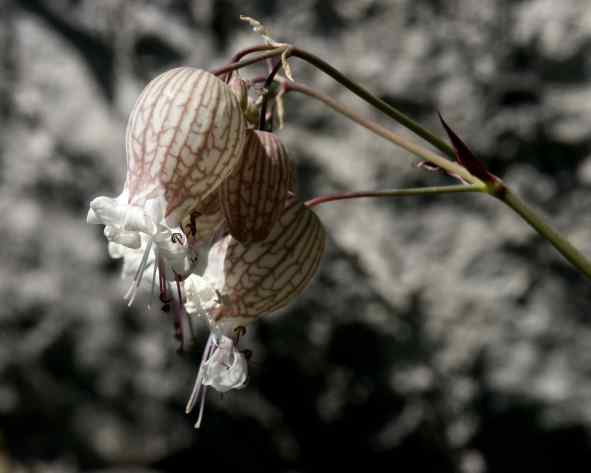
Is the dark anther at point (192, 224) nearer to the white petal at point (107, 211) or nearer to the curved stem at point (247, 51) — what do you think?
the white petal at point (107, 211)

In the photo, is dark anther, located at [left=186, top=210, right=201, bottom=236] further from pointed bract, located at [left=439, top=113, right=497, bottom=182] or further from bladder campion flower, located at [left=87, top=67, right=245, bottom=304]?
pointed bract, located at [left=439, top=113, right=497, bottom=182]

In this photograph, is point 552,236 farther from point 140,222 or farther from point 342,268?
point 342,268

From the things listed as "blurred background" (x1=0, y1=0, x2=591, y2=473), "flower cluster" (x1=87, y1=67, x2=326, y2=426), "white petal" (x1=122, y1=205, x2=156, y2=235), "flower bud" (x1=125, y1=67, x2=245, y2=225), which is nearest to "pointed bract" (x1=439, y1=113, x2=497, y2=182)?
"flower cluster" (x1=87, y1=67, x2=326, y2=426)

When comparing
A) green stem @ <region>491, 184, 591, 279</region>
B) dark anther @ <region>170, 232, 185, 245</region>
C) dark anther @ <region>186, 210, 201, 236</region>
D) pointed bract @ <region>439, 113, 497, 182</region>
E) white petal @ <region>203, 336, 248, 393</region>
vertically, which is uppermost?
pointed bract @ <region>439, 113, 497, 182</region>

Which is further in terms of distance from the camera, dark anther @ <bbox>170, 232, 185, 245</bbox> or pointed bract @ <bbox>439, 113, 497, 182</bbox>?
pointed bract @ <bbox>439, 113, 497, 182</bbox>

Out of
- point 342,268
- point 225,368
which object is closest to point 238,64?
point 225,368

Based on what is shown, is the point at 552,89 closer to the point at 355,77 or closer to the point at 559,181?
the point at 559,181

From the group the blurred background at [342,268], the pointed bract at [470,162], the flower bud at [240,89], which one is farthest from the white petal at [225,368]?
the blurred background at [342,268]
